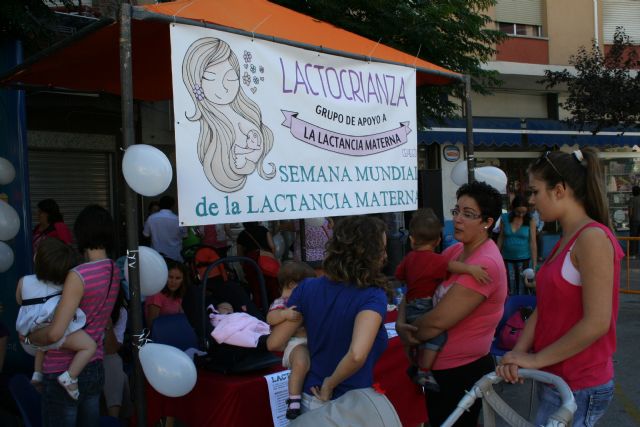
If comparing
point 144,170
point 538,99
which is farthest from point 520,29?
point 144,170

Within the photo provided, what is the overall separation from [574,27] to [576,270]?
59.8ft

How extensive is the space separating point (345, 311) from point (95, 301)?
1.48 metres

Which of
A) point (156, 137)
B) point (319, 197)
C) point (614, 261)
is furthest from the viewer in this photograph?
point (156, 137)

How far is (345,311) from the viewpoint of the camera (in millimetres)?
2436

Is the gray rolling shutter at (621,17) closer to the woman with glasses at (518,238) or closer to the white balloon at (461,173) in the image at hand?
the woman with glasses at (518,238)

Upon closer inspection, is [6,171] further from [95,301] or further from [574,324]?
[574,324]

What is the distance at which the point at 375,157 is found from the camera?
491cm

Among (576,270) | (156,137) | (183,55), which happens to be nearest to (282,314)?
(576,270)

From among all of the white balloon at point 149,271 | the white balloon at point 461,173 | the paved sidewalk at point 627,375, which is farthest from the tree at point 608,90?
the white balloon at point 149,271

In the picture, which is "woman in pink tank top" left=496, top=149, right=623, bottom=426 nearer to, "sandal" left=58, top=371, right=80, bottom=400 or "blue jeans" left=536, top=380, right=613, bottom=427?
"blue jeans" left=536, top=380, right=613, bottom=427

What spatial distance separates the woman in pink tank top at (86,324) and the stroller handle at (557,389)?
1933 millimetres

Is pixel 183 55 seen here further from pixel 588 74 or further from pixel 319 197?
pixel 588 74

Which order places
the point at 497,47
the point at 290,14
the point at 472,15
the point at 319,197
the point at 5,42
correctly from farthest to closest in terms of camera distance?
the point at 497,47 < the point at 472,15 < the point at 5,42 < the point at 290,14 < the point at 319,197

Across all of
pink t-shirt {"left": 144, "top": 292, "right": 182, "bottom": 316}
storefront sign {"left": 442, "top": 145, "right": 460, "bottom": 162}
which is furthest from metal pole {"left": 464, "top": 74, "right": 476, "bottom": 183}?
storefront sign {"left": 442, "top": 145, "right": 460, "bottom": 162}
